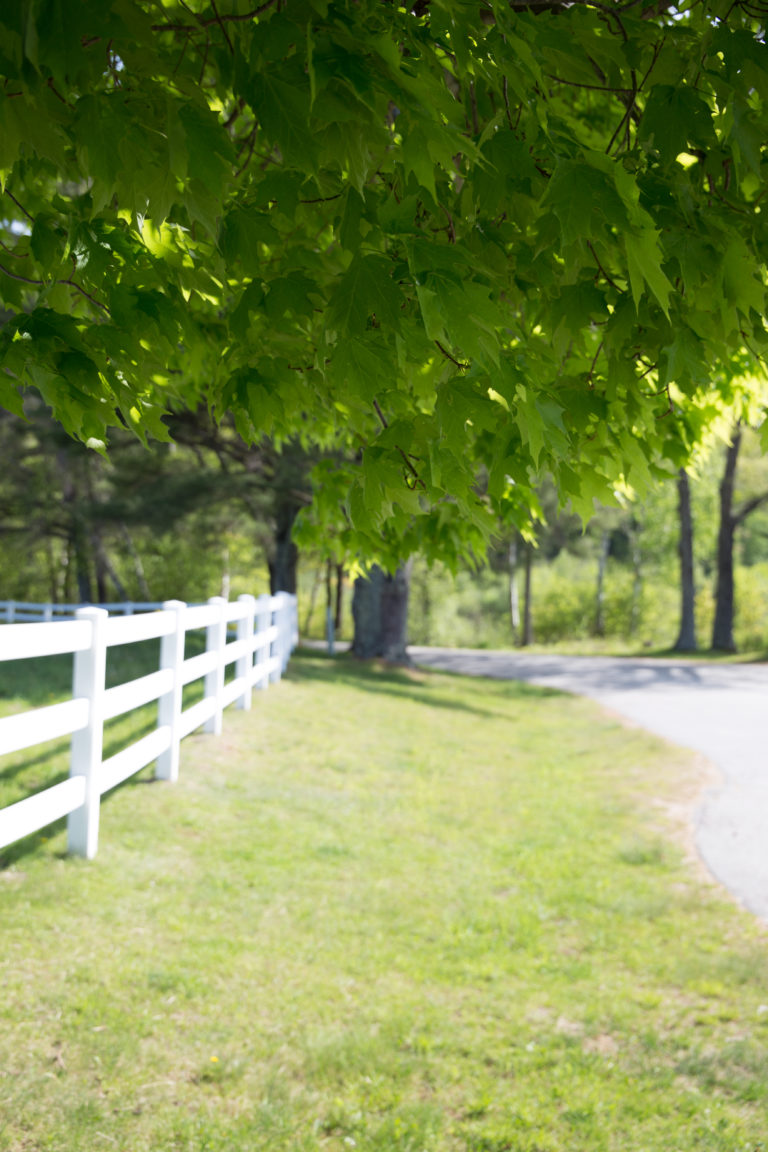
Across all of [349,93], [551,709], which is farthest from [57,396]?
[551,709]

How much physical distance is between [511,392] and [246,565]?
46883 millimetres

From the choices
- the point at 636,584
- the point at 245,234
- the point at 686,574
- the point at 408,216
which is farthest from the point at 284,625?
the point at 636,584

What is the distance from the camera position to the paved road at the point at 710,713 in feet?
22.8

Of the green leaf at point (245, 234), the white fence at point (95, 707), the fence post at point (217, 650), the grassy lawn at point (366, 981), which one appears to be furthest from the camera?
the fence post at point (217, 650)

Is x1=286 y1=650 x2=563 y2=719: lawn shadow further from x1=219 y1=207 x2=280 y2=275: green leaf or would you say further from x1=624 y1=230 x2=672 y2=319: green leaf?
x1=624 y1=230 x2=672 y2=319: green leaf

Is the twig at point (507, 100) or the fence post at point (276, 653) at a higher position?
the twig at point (507, 100)

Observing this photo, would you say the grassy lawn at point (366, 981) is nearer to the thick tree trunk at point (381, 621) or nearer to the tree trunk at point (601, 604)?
the thick tree trunk at point (381, 621)

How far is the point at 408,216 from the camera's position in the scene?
7.63 feet

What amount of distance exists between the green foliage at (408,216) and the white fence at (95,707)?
5.91 ft

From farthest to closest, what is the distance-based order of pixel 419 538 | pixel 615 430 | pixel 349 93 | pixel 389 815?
pixel 389 815 < pixel 419 538 < pixel 615 430 < pixel 349 93

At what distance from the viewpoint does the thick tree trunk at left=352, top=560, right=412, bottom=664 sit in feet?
63.5

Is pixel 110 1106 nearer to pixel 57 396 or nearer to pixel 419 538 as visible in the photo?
pixel 57 396

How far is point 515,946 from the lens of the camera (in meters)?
5.32

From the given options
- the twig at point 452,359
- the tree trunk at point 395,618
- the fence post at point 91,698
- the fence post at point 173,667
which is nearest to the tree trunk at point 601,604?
the tree trunk at point 395,618
